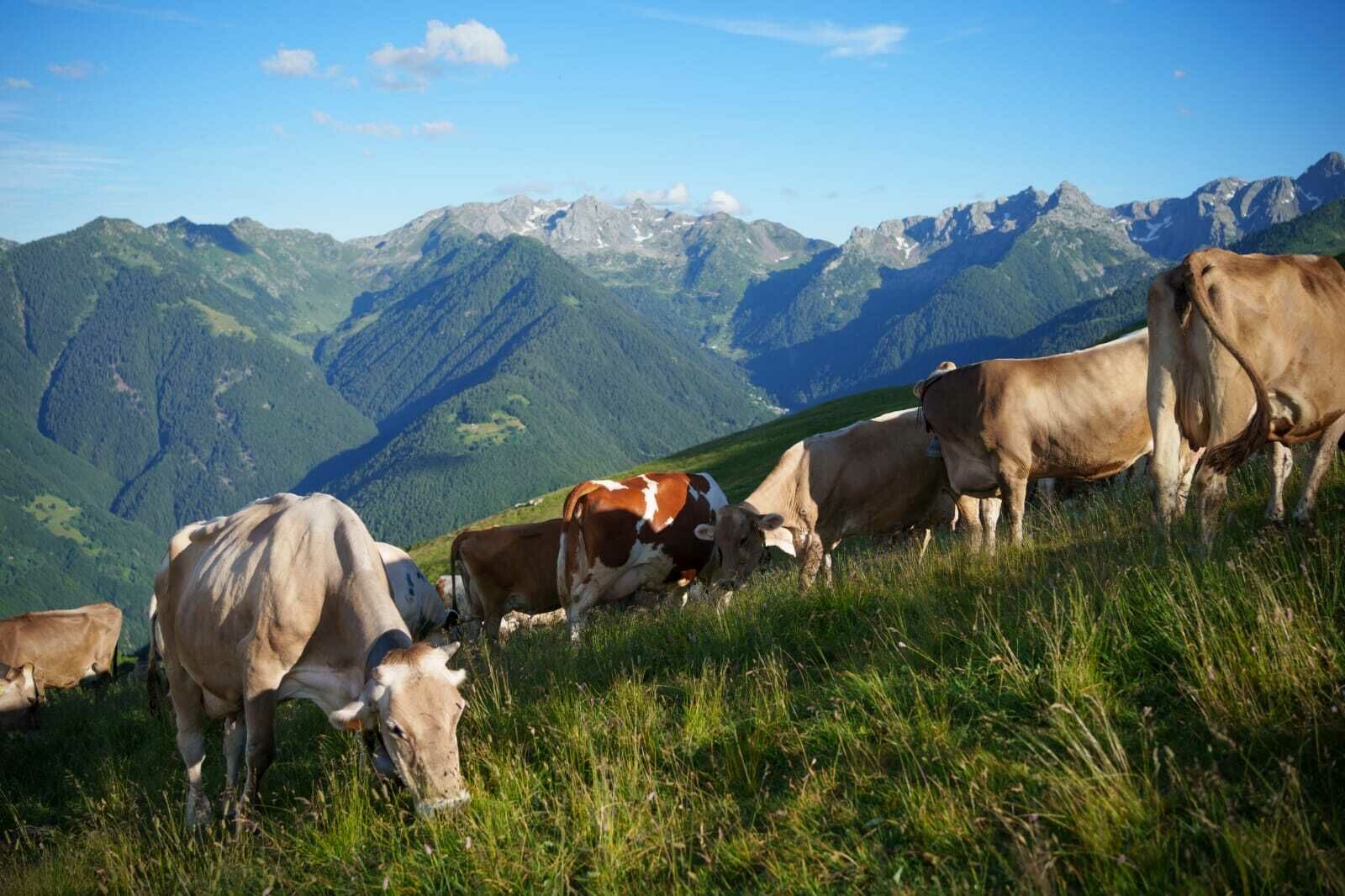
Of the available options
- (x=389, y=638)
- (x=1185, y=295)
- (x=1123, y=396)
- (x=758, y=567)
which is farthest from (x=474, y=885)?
(x=1123, y=396)

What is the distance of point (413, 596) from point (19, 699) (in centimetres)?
1317

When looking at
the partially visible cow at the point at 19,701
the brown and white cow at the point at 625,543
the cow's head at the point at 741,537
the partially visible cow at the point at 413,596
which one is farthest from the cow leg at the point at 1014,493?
the partially visible cow at the point at 19,701

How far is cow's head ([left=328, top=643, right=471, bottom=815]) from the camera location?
6180 mm

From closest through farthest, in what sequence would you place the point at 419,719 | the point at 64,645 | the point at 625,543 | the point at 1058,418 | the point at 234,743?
the point at 419,719 < the point at 234,743 < the point at 1058,418 < the point at 625,543 < the point at 64,645

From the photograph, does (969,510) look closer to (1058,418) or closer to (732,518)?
(1058,418)

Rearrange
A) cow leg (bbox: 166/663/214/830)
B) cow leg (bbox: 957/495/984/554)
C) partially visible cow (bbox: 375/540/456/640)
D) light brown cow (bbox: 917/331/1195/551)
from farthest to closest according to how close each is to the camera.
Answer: cow leg (bbox: 957/495/984/554)
light brown cow (bbox: 917/331/1195/551)
partially visible cow (bbox: 375/540/456/640)
cow leg (bbox: 166/663/214/830)

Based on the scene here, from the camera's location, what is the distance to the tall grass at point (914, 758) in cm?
418

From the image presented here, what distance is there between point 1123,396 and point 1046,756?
28.0ft

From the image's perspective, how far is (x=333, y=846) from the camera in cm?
601

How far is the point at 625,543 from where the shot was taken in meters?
14.9

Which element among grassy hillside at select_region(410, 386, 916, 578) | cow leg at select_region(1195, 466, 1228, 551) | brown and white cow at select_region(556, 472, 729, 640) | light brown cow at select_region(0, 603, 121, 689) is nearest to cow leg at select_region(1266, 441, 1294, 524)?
cow leg at select_region(1195, 466, 1228, 551)

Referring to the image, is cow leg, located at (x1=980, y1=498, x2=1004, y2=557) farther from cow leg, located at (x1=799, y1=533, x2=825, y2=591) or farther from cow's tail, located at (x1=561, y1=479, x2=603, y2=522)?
cow's tail, located at (x1=561, y1=479, x2=603, y2=522)

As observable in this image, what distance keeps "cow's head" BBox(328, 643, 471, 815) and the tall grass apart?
22 cm

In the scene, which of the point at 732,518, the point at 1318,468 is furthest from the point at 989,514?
the point at 1318,468
